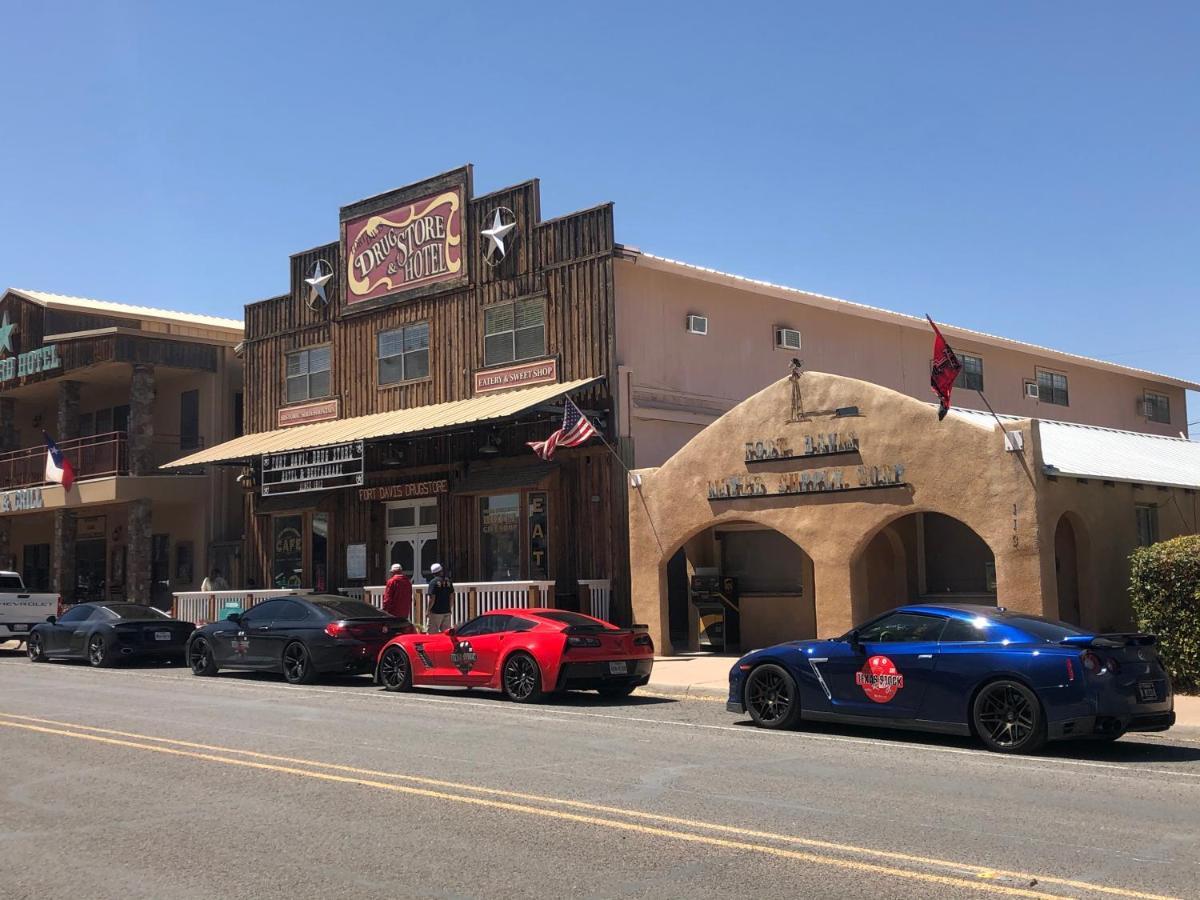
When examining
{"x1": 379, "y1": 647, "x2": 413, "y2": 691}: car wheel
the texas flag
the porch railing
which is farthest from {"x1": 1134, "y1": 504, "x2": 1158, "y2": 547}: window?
the texas flag

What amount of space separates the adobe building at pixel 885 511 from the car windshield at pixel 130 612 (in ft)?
30.6

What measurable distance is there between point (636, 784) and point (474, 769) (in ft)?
4.82

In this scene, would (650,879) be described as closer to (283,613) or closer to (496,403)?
(283,613)

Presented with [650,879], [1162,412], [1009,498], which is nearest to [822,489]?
[1009,498]

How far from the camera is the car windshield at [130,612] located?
74.3 feet

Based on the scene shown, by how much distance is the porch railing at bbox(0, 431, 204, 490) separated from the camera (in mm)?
31391

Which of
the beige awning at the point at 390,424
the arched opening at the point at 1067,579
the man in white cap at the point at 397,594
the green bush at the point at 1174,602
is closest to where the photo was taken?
the green bush at the point at 1174,602

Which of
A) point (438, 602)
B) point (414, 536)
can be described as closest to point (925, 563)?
point (438, 602)

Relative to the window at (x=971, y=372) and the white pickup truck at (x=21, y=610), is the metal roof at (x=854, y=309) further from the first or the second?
the white pickup truck at (x=21, y=610)

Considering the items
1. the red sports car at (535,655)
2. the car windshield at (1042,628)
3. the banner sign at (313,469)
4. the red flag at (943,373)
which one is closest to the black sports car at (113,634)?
the banner sign at (313,469)

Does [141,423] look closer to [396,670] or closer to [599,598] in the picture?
[599,598]

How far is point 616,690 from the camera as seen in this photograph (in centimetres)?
1642

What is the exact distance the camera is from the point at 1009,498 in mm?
16141

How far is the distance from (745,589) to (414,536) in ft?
26.7
